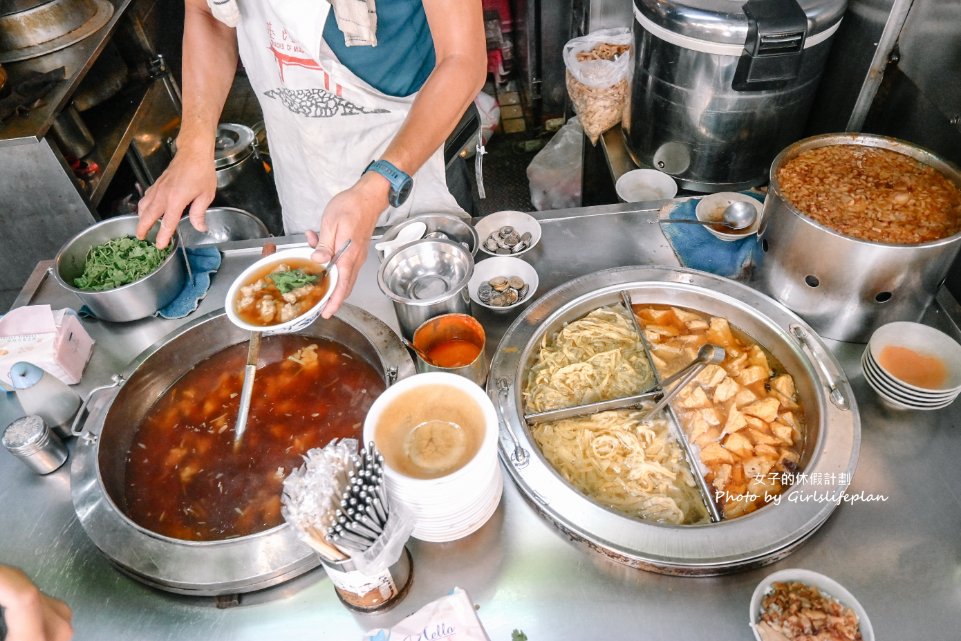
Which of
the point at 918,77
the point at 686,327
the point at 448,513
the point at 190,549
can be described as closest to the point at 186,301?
the point at 190,549

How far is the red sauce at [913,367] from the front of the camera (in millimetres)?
1964

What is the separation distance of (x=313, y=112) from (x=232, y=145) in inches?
78.7

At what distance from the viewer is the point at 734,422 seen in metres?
2.06

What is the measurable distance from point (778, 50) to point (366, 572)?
2.71m

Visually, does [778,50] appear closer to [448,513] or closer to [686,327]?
[686,327]

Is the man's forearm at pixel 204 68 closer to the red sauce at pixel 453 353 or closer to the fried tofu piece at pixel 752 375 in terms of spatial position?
the red sauce at pixel 453 353

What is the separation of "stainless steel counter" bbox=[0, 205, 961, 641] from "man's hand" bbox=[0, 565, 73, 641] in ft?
1.51

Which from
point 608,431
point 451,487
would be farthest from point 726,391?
point 451,487

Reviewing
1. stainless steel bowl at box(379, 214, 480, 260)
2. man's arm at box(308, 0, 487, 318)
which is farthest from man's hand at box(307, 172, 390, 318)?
stainless steel bowl at box(379, 214, 480, 260)

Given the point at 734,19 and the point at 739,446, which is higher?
the point at 734,19

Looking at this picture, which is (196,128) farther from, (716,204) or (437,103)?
(716,204)

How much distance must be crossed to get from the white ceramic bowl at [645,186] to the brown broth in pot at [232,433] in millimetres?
1703

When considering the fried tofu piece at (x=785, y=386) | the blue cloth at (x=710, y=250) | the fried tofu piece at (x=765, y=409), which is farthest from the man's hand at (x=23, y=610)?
the blue cloth at (x=710, y=250)

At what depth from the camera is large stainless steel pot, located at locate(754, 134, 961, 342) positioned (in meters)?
1.97
